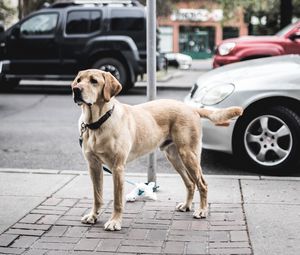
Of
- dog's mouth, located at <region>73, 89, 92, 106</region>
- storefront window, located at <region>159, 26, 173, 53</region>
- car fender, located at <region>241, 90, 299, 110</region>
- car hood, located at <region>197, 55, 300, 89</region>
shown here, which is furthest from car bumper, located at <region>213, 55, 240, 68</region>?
storefront window, located at <region>159, 26, 173, 53</region>

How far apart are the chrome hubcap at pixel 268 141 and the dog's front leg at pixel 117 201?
2442 mm

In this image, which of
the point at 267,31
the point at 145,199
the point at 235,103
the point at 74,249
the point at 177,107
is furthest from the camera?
the point at 267,31

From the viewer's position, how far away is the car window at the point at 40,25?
15258 millimetres

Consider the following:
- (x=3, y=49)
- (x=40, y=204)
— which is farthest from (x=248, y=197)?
(x=3, y=49)

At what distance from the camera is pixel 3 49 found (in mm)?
14922

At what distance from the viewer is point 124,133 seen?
4.71 m

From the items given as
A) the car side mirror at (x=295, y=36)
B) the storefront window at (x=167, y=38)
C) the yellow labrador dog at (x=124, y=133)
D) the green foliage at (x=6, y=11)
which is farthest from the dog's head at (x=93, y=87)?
the storefront window at (x=167, y=38)

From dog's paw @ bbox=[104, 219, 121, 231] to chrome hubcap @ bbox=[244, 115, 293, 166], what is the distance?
2505 mm

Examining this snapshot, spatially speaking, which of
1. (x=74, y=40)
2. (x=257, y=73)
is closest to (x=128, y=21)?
(x=74, y=40)

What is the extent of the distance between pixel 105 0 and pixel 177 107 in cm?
1157

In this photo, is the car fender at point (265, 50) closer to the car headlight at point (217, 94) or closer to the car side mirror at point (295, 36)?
the car side mirror at point (295, 36)

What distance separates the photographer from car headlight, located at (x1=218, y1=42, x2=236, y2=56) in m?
13.1

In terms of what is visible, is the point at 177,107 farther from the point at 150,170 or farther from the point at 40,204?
the point at 40,204

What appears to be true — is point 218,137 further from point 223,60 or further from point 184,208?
point 223,60
